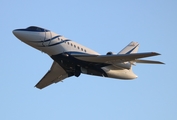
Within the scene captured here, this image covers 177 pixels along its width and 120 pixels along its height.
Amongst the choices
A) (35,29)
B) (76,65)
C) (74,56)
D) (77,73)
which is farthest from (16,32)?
(77,73)

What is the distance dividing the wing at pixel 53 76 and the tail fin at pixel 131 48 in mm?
5125

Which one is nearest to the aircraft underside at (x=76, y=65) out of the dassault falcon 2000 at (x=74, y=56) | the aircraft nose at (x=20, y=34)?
the dassault falcon 2000 at (x=74, y=56)

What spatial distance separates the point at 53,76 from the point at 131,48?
6836 mm

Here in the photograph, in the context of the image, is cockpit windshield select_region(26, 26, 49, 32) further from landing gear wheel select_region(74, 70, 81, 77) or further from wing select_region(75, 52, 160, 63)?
landing gear wheel select_region(74, 70, 81, 77)

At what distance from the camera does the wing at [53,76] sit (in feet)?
119

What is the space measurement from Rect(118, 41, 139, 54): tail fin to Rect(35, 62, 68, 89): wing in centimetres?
513

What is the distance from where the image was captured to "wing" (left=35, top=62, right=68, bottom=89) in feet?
119

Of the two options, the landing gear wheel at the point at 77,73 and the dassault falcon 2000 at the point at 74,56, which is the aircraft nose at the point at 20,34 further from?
the landing gear wheel at the point at 77,73

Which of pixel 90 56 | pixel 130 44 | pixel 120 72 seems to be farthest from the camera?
pixel 130 44

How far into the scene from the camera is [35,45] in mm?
32812

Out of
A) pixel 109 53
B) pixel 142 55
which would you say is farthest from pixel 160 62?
pixel 109 53

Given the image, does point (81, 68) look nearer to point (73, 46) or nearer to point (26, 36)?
point (73, 46)

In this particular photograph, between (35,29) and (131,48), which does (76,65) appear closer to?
(35,29)

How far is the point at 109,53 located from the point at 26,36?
20.3 feet
